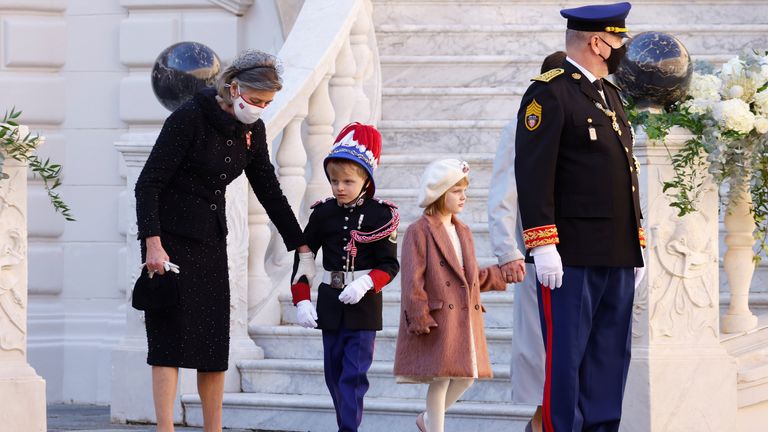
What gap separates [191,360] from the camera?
20.5 ft

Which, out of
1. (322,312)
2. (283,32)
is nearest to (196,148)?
(322,312)

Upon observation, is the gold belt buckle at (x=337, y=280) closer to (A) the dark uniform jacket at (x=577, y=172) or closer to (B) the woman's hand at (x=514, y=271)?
(B) the woman's hand at (x=514, y=271)

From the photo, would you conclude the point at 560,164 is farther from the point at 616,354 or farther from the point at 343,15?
the point at 343,15

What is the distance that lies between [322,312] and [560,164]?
1386 millimetres

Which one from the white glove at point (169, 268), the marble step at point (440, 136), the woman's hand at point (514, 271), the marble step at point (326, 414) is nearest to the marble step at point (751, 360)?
the marble step at point (326, 414)

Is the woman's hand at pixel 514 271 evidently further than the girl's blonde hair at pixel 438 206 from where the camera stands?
No

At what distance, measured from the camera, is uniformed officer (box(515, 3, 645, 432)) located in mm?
5625

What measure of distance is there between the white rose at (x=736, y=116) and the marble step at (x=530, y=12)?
3.28 meters

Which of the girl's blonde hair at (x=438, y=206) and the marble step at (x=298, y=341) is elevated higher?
the girl's blonde hair at (x=438, y=206)

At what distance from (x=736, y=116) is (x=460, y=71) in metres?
3.22

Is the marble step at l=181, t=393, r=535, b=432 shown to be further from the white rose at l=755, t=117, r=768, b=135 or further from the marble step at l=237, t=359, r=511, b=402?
the white rose at l=755, t=117, r=768, b=135

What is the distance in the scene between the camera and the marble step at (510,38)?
33.0 feet

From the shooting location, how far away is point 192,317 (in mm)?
6270

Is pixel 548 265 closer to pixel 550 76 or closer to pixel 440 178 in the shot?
pixel 550 76
